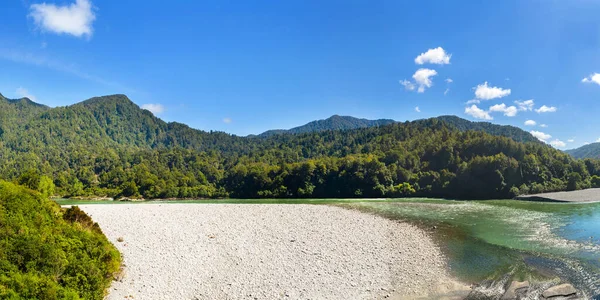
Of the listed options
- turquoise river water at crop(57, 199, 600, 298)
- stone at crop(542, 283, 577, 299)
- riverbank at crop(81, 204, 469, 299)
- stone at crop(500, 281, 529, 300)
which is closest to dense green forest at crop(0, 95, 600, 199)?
riverbank at crop(81, 204, 469, 299)

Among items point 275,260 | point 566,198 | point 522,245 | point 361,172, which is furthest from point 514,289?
point 361,172

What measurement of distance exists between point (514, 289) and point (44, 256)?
19.9 metres

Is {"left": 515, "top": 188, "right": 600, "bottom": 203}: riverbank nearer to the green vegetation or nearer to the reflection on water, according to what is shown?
the reflection on water

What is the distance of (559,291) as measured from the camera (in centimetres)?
1433

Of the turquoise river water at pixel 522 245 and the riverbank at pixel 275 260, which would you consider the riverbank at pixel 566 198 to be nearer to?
the turquoise river water at pixel 522 245

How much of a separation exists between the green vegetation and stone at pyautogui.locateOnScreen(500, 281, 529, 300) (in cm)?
1751

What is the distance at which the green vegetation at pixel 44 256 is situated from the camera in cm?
995

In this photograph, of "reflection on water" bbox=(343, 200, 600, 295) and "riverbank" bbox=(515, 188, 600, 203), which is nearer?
"reflection on water" bbox=(343, 200, 600, 295)

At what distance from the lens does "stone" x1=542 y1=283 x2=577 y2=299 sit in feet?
46.2

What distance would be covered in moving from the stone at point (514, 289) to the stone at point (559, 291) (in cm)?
86

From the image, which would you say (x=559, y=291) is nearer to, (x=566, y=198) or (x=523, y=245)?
(x=523, y=245)

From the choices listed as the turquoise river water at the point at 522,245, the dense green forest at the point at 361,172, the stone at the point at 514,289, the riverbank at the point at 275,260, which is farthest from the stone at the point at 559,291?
the dense green forest at the point at 361,172

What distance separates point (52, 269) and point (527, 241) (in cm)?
2892

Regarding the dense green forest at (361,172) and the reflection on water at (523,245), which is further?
the dense green forest at (361,172)
